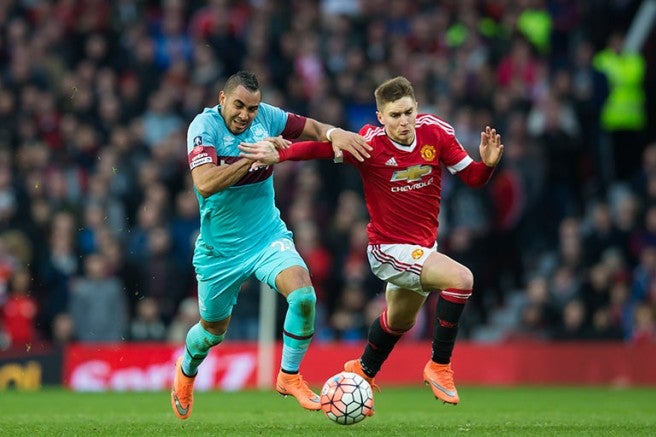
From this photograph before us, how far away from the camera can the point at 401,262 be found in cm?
1065

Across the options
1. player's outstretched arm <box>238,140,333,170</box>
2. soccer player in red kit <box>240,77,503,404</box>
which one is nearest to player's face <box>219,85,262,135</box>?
player's outstretched arm <box>238,140,333,170</box>

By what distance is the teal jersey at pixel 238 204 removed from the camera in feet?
34.0

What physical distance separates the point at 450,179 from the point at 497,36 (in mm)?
3050

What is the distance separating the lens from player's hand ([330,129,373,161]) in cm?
1033

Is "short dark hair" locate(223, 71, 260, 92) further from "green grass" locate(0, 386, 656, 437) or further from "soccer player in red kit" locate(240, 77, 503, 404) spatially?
"green grass" locate(0, 386, 656, 437)

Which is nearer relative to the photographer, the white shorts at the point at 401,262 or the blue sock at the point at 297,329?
the blue sock at the point at 297,329

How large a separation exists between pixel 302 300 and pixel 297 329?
0.98 feet

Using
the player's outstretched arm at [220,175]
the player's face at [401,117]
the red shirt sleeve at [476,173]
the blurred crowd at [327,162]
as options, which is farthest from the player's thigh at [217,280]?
the blurred crowd at [327,162]

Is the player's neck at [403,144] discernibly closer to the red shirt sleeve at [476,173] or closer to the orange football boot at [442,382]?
the red shirt sleeve at [476,173]

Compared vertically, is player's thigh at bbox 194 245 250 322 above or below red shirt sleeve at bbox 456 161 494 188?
below

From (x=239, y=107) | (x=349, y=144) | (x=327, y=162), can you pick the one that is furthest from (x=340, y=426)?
(x=327, y=162)

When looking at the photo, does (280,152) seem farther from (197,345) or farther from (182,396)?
(182,396)

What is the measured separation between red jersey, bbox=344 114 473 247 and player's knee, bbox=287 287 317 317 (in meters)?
1.00

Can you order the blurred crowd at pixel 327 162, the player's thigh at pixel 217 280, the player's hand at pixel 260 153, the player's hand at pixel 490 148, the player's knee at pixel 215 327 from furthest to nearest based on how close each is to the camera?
the blurred crowd at pixel 327 162 → the player's knee at pixel 215 327 → the player's thigh at pixel 217 280 → the player's hand at pixel 490 148 → the player's hand at pixel 260 153
